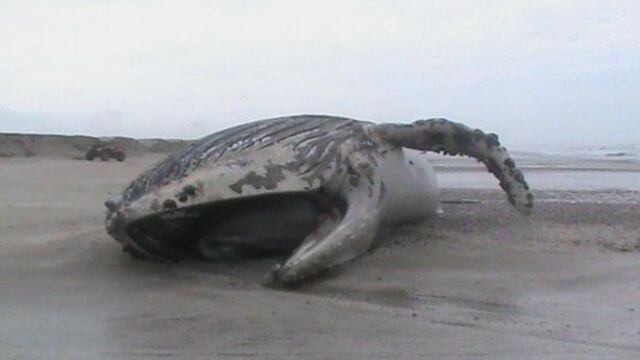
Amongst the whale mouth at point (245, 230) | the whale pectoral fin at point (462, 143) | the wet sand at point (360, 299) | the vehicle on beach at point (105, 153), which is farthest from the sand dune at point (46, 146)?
the whale mouth at point (245, 230)

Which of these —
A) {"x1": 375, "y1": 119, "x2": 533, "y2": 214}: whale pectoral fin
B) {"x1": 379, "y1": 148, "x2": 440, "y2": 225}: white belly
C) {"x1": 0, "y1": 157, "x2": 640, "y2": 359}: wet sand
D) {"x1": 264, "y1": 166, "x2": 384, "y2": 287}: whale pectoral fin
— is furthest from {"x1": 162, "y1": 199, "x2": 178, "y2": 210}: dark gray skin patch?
{"x1": 375, "y1": 119, "x2": 533, "y2": 214}: whale pectoral fin

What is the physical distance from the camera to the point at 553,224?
715 centimetres

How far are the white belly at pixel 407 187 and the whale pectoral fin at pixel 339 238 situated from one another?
0.91 ft

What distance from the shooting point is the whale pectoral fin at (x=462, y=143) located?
620cm

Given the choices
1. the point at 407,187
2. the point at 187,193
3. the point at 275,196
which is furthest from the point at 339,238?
the point at 407,187

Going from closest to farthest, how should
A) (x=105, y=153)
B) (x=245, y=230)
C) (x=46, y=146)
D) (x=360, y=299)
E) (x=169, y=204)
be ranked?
1. (x=360, y=299)
2. (x=169, y=204)
3. (x=245, y=230)
4. (x=105, y=153)
5. (x=46, y=146)

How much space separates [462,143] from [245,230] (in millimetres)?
1739

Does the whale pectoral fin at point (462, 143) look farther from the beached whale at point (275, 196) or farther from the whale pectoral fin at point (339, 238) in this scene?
the whale pectoral fin at point (339, 238)

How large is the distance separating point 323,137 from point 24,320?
2.39m

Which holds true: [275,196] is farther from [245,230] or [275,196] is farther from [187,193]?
[187,193]

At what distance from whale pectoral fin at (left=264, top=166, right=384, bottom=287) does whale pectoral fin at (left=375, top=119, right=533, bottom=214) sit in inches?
22.1

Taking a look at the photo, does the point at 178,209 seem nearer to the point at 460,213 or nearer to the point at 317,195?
the point at 317,195

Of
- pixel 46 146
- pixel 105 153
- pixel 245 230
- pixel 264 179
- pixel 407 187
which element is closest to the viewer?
pixel 264 179

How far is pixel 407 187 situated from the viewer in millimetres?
6359
